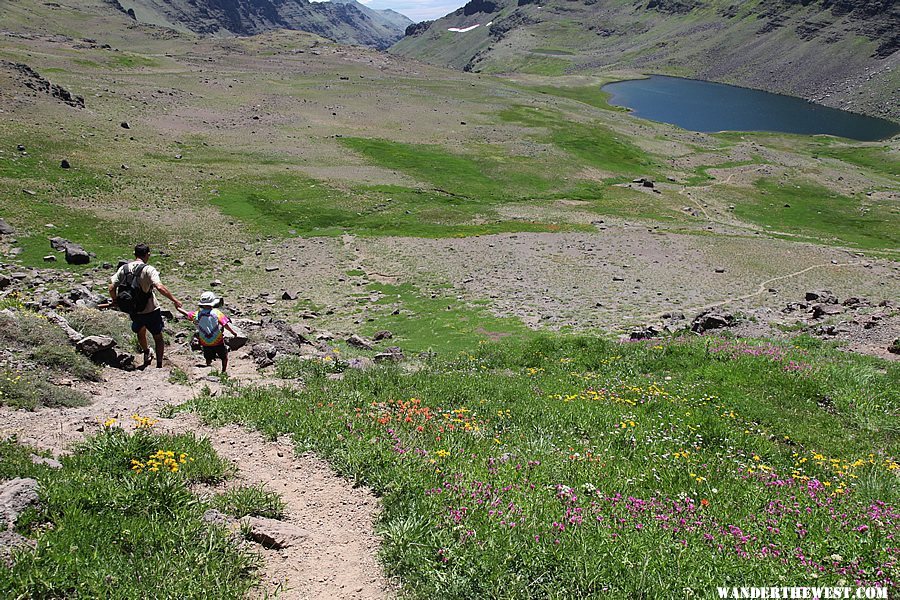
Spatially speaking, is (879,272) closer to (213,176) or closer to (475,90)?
(213,176)

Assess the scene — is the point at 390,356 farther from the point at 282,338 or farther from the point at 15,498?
the point at 15,498

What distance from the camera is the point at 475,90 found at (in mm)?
143875

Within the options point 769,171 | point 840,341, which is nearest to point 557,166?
point 769,171

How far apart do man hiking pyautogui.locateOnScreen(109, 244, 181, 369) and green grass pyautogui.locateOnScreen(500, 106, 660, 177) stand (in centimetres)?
7496

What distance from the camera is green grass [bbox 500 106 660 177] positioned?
84.1 m

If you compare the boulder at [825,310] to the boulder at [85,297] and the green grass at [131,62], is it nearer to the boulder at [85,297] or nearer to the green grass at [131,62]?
the boulder at [85,297]

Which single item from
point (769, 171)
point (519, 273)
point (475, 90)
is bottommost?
point (519, 273)

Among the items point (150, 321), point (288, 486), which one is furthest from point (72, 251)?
point (288, 486)

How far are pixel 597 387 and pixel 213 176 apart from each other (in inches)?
1951

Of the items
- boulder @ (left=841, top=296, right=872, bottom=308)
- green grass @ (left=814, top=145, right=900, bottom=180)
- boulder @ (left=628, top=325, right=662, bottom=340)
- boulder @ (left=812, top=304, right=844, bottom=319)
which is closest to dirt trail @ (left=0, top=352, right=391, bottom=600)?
boulder @ (left=628, top=325, right=662, bottom=340)

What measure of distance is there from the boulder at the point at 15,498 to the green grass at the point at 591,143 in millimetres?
81350

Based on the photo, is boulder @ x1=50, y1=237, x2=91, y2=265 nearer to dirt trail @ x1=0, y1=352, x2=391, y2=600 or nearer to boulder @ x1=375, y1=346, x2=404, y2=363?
boulder @ x1=375, y1=346, x2=404, y2=363

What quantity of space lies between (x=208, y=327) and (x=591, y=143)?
9071 cm

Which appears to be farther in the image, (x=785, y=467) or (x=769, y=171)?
(x=769, y=171)
